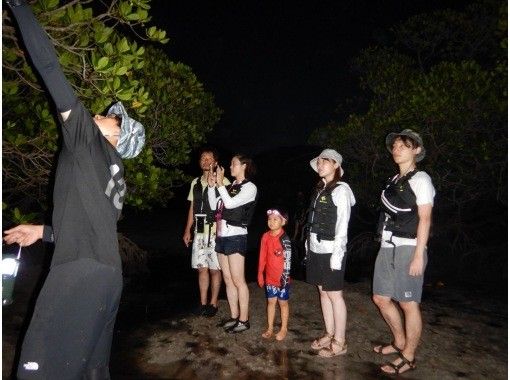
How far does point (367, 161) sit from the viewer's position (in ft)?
31.9

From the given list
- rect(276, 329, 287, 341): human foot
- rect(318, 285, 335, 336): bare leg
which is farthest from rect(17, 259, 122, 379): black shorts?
rect(276, 329, 287, 341): human foot

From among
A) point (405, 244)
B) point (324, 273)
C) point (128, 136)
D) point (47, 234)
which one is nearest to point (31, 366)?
point (47, 234)

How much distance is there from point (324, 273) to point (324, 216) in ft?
2.00

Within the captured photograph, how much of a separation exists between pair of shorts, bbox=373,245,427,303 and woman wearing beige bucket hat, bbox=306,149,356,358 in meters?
0.41

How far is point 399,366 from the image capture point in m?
3.67

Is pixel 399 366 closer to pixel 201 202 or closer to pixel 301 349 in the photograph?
pixel 301 349

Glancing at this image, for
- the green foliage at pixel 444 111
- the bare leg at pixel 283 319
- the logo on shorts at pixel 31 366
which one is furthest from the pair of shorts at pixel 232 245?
the green foliage at pixel 444 111

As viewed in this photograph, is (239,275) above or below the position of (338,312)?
above

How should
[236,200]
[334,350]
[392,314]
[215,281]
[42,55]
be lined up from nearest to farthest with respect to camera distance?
1. [42,55]
2. [392,314]
3. [334,350]
4. [236,200]
5. [215,281]

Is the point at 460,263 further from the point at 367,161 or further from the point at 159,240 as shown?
the point at 159,240

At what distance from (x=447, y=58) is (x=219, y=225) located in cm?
901

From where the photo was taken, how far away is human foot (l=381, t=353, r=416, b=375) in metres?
3.65

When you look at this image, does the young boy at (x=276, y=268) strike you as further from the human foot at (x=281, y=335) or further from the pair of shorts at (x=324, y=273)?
the pair of shorts at (x=324, y=273)

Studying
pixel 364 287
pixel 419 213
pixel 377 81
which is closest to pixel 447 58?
pixel 377 81
